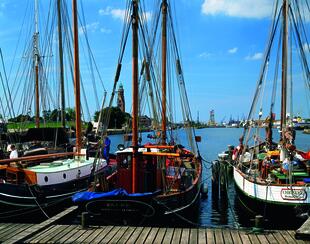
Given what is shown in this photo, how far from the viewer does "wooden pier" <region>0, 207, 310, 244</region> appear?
1156 centimetres

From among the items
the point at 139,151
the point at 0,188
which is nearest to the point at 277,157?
the point at 139,151

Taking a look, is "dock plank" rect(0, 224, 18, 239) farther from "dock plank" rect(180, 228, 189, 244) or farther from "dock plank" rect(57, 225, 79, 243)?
"dock plank" rect(180, 228, 189, 244)

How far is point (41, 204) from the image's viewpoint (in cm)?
1912

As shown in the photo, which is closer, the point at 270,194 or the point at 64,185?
the point at 270,194

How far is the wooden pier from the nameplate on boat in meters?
5.78

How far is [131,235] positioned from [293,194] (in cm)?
869

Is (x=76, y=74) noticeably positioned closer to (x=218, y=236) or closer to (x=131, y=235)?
(x=131, y=235)

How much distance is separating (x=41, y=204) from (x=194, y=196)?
289 inches

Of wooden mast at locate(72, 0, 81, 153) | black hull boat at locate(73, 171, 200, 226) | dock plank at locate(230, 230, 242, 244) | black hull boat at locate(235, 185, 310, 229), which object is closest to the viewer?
dock plank at locate(230, 230, 242, 244)

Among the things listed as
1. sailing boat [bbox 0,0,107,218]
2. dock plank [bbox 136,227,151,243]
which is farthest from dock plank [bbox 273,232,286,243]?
sailing boat [bbox 0,0,107,218]

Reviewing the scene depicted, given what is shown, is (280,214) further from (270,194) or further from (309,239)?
(309,239)

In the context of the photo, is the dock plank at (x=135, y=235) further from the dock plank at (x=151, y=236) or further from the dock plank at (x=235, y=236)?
the dock plank at (x=235, y=236)

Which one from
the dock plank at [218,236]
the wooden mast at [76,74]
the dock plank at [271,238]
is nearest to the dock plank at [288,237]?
the dock plank at [271,238]

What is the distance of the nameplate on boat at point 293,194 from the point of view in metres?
17.6
